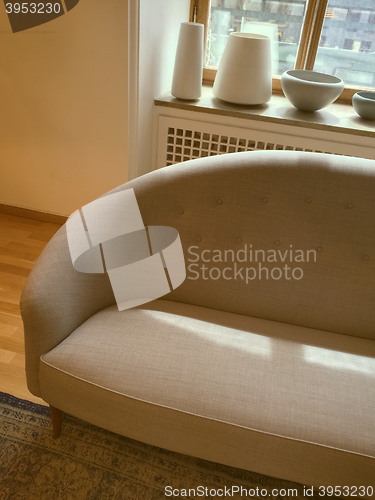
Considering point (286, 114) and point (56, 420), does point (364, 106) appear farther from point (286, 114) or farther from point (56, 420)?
point (56, 420)

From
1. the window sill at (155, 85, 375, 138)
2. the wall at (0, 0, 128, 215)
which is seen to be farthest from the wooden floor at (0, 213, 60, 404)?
the window sill at (155, 85, 375, 138)

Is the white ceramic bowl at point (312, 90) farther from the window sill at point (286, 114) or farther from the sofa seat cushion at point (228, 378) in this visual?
the sofa seat cushion at point (228, 378)

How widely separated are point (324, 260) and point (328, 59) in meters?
1.28

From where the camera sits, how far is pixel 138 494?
3.68 ft

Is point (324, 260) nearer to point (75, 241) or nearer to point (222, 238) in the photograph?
point (222, 238)

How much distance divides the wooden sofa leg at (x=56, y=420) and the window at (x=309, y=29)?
181 centimetres

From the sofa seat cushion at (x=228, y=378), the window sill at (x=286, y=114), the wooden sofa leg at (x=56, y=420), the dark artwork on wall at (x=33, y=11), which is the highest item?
the dark artwork on wall at (x=33, y=11)

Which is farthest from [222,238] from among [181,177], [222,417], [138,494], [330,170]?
[138,494]

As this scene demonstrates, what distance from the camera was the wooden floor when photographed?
56.0 inches

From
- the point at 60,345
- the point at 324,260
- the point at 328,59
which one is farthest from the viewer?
the point at 328,59

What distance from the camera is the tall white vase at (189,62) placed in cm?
181

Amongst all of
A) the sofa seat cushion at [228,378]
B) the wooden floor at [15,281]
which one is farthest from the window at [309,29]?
the sofa seat cushion at [228,378]

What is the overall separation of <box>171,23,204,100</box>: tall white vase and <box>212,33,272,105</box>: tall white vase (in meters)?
0.11

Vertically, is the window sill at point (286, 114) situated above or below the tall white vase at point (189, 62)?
below
